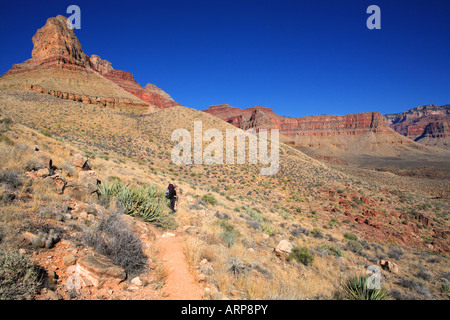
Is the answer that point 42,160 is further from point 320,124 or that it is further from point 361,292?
point 320,124

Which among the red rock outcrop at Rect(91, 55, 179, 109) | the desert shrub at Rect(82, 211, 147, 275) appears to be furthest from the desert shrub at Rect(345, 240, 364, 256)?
the red rock outcrop at Rect(91, 55, 179, 109)

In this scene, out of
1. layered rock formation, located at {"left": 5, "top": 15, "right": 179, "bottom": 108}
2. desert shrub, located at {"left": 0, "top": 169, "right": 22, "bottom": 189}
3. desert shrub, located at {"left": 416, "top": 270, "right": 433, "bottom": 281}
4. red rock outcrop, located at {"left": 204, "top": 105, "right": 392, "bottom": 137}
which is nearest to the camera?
desert shrub, located at {"left": 0, "top": 169, "right": 22, "bottom": 189}

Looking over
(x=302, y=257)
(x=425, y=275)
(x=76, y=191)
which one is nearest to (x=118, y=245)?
(x=76, y=191)

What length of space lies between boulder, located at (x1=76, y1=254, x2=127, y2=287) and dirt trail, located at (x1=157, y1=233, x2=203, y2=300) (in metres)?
0.75

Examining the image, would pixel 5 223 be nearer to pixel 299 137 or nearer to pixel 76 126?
pixel 76 126

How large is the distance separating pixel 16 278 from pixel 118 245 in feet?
4.46

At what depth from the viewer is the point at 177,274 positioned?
12.6 feet

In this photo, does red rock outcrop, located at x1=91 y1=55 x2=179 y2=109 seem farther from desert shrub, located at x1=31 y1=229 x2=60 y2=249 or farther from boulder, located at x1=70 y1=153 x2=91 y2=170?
desert shrub, located at x1=31 y1=229 x2=60 y2=249

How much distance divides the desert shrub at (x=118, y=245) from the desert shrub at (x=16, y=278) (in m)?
1.03

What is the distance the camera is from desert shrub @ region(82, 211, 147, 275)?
11.5 feet

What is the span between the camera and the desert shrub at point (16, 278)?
2.27 m

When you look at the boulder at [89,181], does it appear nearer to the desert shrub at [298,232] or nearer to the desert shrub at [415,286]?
the desert shrub at [298,232]

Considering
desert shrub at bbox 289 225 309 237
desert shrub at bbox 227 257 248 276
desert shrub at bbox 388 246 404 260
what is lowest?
desert shrub at bbox 388 246 404 260
